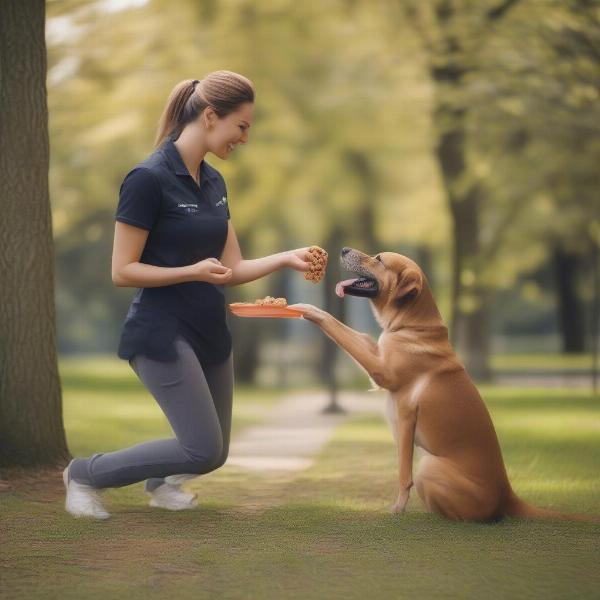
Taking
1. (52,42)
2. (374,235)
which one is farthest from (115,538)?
(374,235)

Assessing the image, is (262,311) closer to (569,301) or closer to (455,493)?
(455,493)

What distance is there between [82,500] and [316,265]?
1.74 m

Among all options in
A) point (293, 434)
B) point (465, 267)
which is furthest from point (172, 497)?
point (465, 267)

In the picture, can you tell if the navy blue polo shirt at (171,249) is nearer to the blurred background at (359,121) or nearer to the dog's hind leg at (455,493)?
the dog's hind leg at (455,493)

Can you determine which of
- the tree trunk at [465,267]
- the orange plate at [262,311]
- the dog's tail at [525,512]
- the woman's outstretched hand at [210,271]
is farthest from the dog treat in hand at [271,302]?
the tree trunk at [465,267]

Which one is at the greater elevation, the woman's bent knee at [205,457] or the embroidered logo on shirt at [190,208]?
the embroidered logo on shirt at [190,208]

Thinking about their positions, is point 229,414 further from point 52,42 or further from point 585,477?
point 52,42

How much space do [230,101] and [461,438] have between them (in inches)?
82.6

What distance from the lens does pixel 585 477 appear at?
7.30m

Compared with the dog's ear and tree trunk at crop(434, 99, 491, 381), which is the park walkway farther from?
tree trunk at crop(434, 99, 491, 381)

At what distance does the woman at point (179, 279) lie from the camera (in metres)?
5.09

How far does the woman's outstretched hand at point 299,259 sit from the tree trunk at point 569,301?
74.2 ft

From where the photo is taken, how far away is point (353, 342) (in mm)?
5457

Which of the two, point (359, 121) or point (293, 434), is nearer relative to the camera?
point (293, 434)
